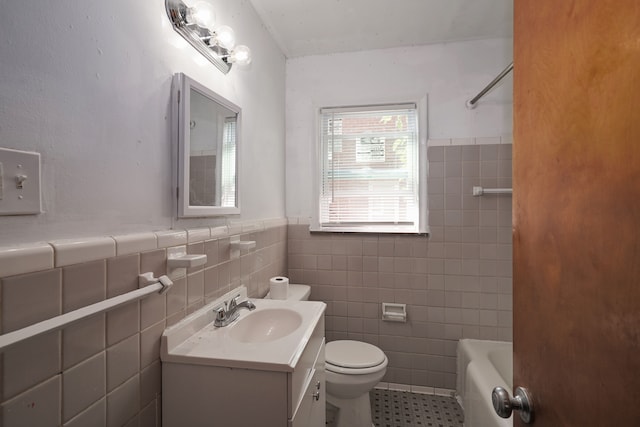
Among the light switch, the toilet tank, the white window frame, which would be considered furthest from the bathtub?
the light switch

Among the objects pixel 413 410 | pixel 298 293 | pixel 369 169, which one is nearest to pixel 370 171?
pixel 369 169

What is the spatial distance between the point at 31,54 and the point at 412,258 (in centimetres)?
204

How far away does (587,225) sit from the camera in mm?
447

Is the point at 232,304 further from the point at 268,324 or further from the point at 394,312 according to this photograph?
the point at 394,312

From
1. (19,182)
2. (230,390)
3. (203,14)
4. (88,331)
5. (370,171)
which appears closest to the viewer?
(19,182)

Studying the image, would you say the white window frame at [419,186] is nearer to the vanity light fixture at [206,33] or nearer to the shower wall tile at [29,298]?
the vanity light fixture at [206,33]

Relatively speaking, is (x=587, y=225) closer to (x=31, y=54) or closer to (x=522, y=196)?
(x=522, y=196)

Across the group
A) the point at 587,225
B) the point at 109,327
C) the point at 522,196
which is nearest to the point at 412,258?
the point at 522,196

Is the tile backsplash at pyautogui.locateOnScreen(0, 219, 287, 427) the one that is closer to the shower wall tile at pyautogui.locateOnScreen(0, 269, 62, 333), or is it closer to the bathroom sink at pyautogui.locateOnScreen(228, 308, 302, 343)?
the shower wall tile at pyautogui.locateOnScreen(0, 269, 62, 333)

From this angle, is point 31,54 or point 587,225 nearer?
point 587,225

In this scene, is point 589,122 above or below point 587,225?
above

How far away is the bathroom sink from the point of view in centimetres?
125

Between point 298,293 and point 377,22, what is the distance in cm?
184

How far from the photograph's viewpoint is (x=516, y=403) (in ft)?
1.99
